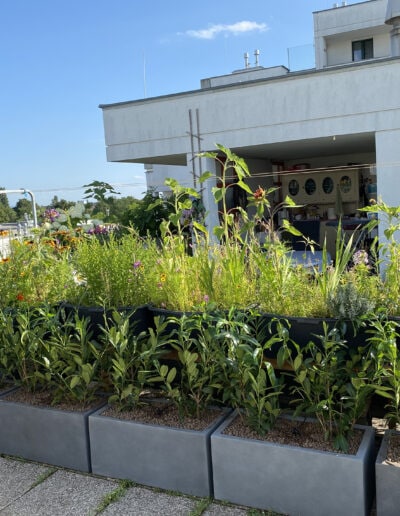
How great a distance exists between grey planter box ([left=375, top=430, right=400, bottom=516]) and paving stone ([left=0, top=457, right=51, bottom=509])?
62.4 inches

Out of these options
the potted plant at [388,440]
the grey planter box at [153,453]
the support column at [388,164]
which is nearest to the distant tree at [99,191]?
the support column at [388,164]

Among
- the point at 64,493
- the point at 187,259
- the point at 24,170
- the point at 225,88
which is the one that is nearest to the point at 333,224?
the point at 225,88

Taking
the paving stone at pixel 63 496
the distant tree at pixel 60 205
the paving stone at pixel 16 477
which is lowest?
the paving stone at pixel 63 496

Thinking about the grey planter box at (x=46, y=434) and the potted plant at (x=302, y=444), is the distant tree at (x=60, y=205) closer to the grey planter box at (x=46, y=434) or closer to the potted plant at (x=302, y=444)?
the grey planter box at (x=46, y=434)

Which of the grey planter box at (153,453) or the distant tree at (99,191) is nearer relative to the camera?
the grey planter box at (153,453)

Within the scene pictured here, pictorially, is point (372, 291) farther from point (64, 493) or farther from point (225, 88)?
point (225, 88)

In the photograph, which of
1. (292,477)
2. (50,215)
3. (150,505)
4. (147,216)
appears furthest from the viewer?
(147,216)

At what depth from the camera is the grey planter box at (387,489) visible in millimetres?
1917

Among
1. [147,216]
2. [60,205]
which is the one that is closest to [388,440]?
[60,205]

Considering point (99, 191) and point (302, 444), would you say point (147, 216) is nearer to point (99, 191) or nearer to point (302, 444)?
point (99, 191)

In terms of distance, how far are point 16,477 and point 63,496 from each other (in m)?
0.34

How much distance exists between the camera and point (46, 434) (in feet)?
8.71

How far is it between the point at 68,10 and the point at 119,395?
6447 mm

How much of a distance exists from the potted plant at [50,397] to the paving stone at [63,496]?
100mm
